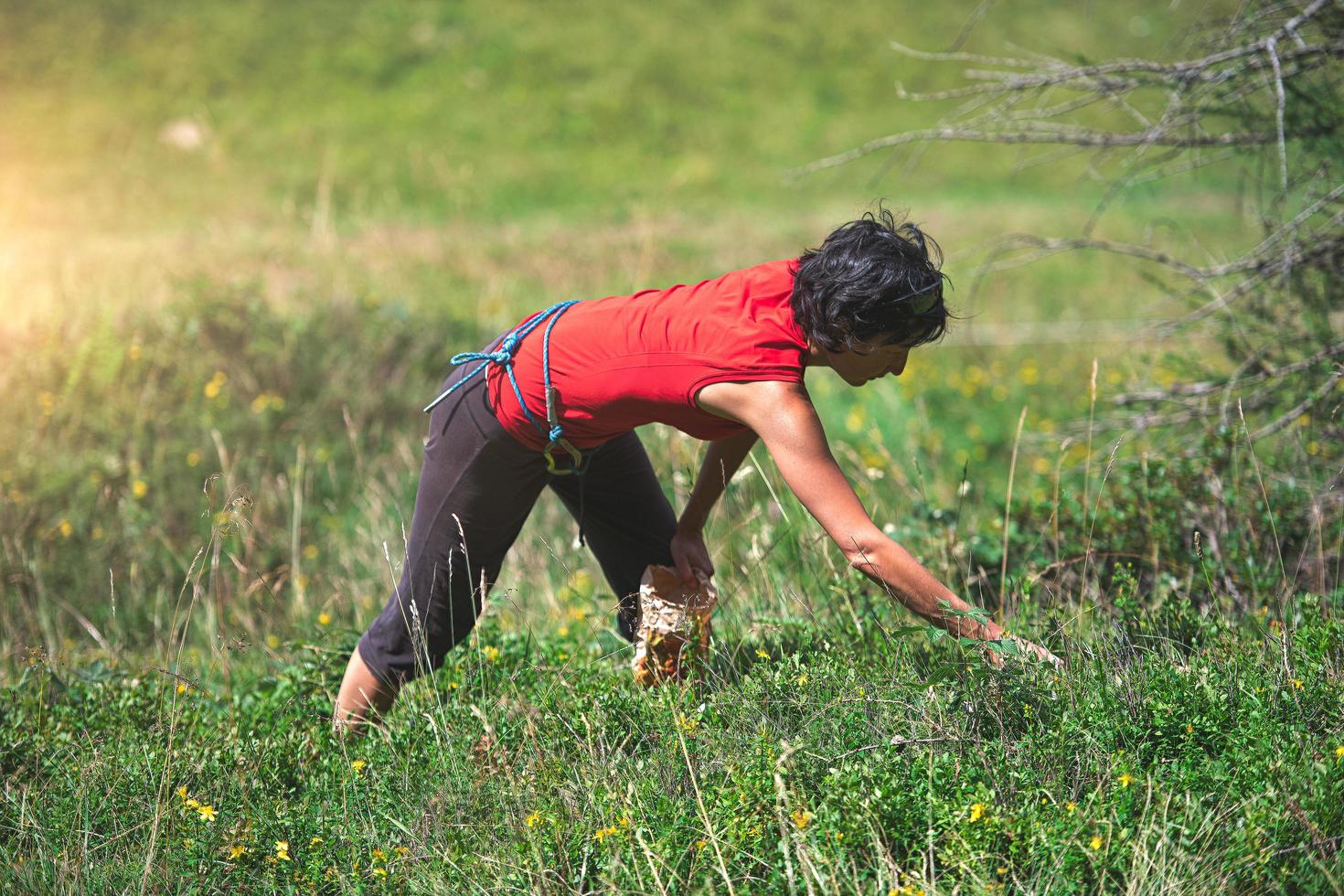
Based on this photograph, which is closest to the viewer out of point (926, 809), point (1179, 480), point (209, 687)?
point (926, 809)

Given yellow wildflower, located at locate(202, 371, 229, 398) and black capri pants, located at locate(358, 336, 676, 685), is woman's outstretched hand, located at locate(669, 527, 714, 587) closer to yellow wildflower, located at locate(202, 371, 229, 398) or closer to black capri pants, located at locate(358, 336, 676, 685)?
black capri pants, located at locate(358, 336, 676, 685)

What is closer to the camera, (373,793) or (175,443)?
(373,793)

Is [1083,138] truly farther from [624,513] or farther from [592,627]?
[592,627]

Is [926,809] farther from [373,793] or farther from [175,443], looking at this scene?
[175,443]

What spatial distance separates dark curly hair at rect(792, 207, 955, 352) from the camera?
251 cm

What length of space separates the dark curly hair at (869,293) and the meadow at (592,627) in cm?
69

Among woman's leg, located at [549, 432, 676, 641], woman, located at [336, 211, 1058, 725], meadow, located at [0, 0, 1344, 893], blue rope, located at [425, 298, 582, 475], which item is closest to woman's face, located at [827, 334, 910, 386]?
woman, located at [336, 211, 1058, 725]

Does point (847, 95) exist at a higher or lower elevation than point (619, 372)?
higher

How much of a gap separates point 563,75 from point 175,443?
15.9 m

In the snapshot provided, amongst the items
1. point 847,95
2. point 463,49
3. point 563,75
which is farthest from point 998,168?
point 463,49

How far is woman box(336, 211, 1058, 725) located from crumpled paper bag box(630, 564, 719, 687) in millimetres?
94

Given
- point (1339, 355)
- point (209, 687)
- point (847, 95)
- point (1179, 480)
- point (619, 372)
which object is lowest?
point (209, 687)

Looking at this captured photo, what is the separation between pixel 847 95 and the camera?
20781mm

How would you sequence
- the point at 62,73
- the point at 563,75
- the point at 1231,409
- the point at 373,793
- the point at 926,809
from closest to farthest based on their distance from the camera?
the point at 926,809, the point at 373,793, the point at 1231,409, the point at 62,73, the point at 563,75
